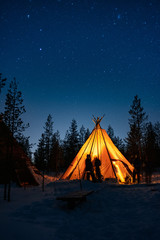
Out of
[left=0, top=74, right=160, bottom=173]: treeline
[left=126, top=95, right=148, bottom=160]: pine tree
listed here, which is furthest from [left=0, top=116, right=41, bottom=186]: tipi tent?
[left=126, top=95, right=148, bottom=160]: pine tree

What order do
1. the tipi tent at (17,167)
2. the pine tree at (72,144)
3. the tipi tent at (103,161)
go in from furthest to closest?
the pine tree at (72,144) < the tipi tent at (103,161) < the tipi tent at (17,167)

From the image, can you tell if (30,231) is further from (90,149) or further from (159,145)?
(159,145)

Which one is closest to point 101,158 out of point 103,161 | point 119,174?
point 103,161

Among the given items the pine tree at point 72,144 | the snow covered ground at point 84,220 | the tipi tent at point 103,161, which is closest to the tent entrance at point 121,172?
the tipi tent at point 103,161

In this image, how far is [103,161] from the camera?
11273 millimetres

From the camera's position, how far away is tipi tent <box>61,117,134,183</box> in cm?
1073

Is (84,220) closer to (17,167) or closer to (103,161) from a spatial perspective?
(103,161)

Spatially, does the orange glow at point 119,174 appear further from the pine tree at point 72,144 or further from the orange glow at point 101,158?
the pine tree at point 72,144

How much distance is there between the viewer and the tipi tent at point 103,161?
10.7 m

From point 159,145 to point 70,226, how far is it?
42340 mm

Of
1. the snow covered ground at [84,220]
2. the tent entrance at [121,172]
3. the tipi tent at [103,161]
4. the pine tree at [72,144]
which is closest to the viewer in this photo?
the snow covered ground at [84,220]

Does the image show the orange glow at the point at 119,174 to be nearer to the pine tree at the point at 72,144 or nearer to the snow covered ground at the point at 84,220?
the snow covered ground at the point at 84,220

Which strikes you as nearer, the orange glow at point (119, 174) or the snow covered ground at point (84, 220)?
the snow covered ground at point (84, 220)

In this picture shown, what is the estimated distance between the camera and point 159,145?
40.2 meters
